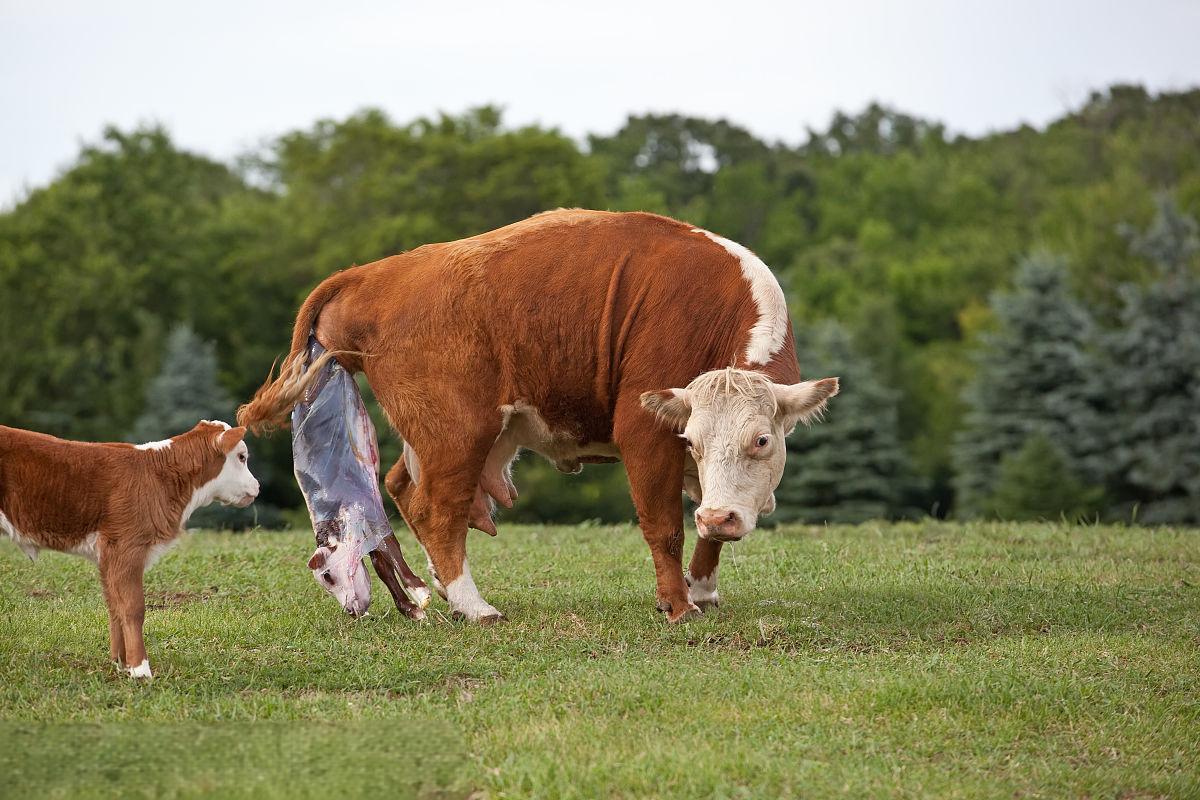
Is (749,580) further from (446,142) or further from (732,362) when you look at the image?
(446,142)

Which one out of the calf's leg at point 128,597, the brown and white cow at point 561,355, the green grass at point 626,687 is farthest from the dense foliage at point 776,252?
the calf's leg at point 128,597

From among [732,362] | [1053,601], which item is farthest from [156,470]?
[1053,601]

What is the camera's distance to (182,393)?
45.0 metres

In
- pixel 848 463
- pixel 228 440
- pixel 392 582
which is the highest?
pixel 228 440

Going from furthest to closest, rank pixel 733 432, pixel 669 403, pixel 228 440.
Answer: pixel 669 403, pixel 733 432, pixel 228 440

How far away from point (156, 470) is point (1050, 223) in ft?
203

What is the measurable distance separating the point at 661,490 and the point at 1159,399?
3470 cm

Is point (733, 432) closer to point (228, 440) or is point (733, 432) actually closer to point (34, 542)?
point (228, 440)

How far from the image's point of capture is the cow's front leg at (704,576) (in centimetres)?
902

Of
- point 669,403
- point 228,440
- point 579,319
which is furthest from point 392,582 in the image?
point 669,403

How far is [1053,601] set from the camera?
9.31 meters

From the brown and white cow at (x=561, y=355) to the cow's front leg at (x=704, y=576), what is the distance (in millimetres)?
12

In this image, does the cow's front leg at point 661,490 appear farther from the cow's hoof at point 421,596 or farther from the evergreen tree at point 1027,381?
Result: the evergreen tree at point 1027,381

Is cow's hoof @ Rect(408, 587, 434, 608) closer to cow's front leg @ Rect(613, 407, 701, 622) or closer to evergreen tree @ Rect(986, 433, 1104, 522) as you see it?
cow's front leg @ Rect(613, 407, 701, 622)
